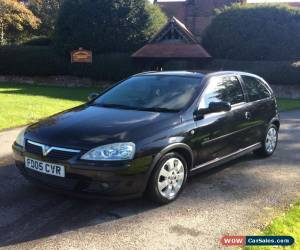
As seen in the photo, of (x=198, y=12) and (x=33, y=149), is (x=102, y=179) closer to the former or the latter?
(x=33, y=149)

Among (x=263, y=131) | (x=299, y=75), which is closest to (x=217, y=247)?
(x=263, y=131)

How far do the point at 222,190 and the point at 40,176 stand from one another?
7.98 ft

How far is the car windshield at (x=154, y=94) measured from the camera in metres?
5.92

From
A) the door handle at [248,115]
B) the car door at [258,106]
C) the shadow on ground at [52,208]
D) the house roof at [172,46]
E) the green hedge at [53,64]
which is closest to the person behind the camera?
the shadow on ground at [52,208]

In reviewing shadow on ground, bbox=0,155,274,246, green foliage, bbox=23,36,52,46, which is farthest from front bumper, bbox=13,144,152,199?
green foliage, bbox=23,36,52,46

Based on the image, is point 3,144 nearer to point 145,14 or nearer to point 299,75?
point 299,75

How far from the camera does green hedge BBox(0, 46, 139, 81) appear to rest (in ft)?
93.9

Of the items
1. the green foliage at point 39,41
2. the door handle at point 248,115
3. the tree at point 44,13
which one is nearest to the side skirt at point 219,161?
the door handle at point 248,115

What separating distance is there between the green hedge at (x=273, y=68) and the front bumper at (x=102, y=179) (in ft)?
69.2

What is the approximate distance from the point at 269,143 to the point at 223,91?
190 centimetres

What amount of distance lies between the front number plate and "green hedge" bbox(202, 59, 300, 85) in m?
21.4

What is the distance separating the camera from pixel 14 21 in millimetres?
32375

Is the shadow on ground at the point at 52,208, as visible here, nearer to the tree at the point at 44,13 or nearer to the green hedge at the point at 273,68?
the green hedge at the point at 273,68

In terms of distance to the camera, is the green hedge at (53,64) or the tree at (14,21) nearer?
the green hedge at (53,64)
